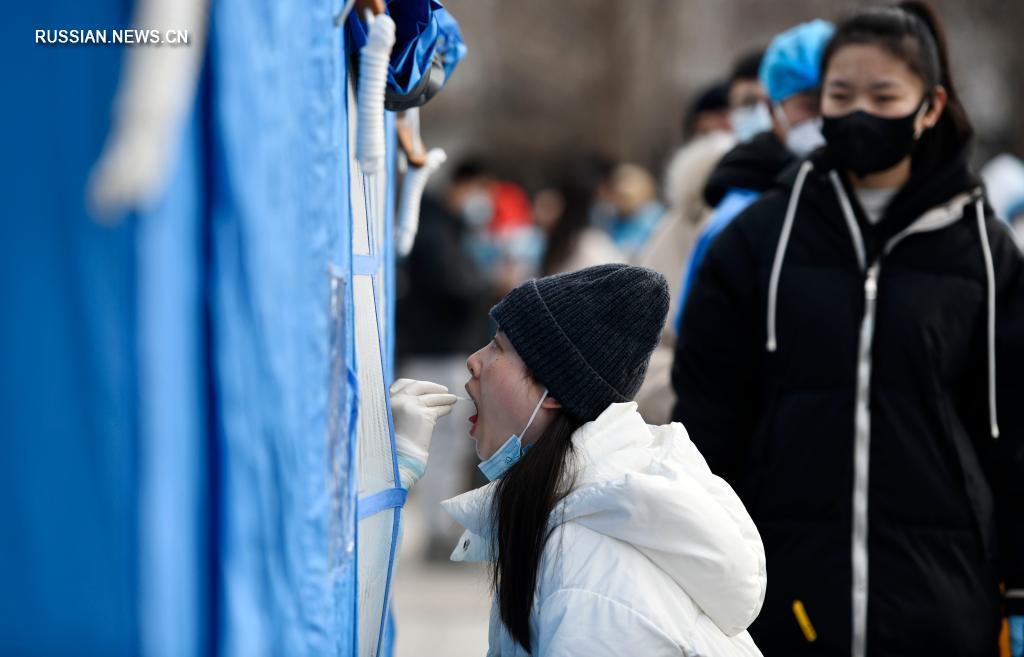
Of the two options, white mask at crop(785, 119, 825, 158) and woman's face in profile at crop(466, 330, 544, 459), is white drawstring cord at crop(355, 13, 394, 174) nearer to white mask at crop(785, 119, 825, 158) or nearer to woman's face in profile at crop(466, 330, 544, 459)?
woman's face in profile at crop(466, 330, 544, 459)

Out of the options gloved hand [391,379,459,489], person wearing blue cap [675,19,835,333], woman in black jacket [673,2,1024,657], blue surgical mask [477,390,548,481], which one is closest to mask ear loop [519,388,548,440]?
blue surgical mask [477,390,548,481]

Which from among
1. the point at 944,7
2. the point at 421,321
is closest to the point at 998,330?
the point at 421,321

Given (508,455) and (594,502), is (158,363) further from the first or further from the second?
(508,455)

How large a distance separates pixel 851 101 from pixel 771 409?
2.42 feet

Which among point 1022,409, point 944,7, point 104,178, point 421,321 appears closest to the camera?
point 104,178

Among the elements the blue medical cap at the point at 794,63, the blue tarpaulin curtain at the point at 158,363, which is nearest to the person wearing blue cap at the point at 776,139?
the blue medical cap at the point at 794,63

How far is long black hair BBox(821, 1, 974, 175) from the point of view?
127 inches

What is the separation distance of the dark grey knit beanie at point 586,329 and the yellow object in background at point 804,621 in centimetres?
102

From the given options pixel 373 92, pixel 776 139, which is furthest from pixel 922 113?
pixel 373 92

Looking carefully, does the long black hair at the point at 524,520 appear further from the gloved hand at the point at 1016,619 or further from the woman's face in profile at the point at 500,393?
the gloved hand at the point at 1016,619

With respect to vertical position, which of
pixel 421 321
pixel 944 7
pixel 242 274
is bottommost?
pixel 421 321

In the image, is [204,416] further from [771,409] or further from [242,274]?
[771,409]

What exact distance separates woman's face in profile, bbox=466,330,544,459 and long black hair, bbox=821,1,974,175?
137cm

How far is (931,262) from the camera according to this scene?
312 centimetres
